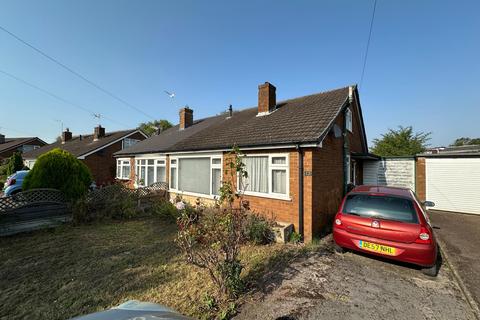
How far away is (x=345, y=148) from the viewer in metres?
9.13

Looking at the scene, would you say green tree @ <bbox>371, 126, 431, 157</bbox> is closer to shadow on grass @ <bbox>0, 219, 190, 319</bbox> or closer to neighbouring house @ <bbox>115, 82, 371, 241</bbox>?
neighbouring house @ <bbox>115, 82, 371, 241</bbox>

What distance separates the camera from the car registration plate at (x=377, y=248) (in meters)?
4.37

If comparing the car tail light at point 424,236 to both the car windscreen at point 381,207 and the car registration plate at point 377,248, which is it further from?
the car registration plate at point 377,248

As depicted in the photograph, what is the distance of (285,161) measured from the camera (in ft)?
22.9

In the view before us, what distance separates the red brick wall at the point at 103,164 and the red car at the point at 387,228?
2159 cm

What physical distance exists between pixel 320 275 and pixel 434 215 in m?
9.51

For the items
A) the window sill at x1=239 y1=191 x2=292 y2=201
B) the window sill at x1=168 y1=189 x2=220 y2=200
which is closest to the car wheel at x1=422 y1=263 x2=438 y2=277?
A: the window sill at x1=239 y1=191 x2=292 y2=201

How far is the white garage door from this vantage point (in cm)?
1052

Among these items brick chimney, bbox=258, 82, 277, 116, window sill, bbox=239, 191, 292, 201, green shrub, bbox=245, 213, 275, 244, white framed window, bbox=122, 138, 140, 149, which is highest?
brick chimney, bbox=258, 82, 277, 116

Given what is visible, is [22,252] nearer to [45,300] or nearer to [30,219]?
[30,219]

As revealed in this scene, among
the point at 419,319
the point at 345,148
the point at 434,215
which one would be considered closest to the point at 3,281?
the point at 419,319

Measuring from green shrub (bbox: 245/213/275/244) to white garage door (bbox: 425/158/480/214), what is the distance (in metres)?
10.7

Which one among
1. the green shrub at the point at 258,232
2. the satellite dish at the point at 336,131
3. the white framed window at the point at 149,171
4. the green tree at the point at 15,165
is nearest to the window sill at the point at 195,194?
the white framed window at the point at 149,171

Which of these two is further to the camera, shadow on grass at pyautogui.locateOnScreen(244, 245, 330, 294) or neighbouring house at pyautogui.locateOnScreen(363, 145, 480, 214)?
neighbouring house at pyautogui.locateOnScreen(363, 145, 480, 214)
